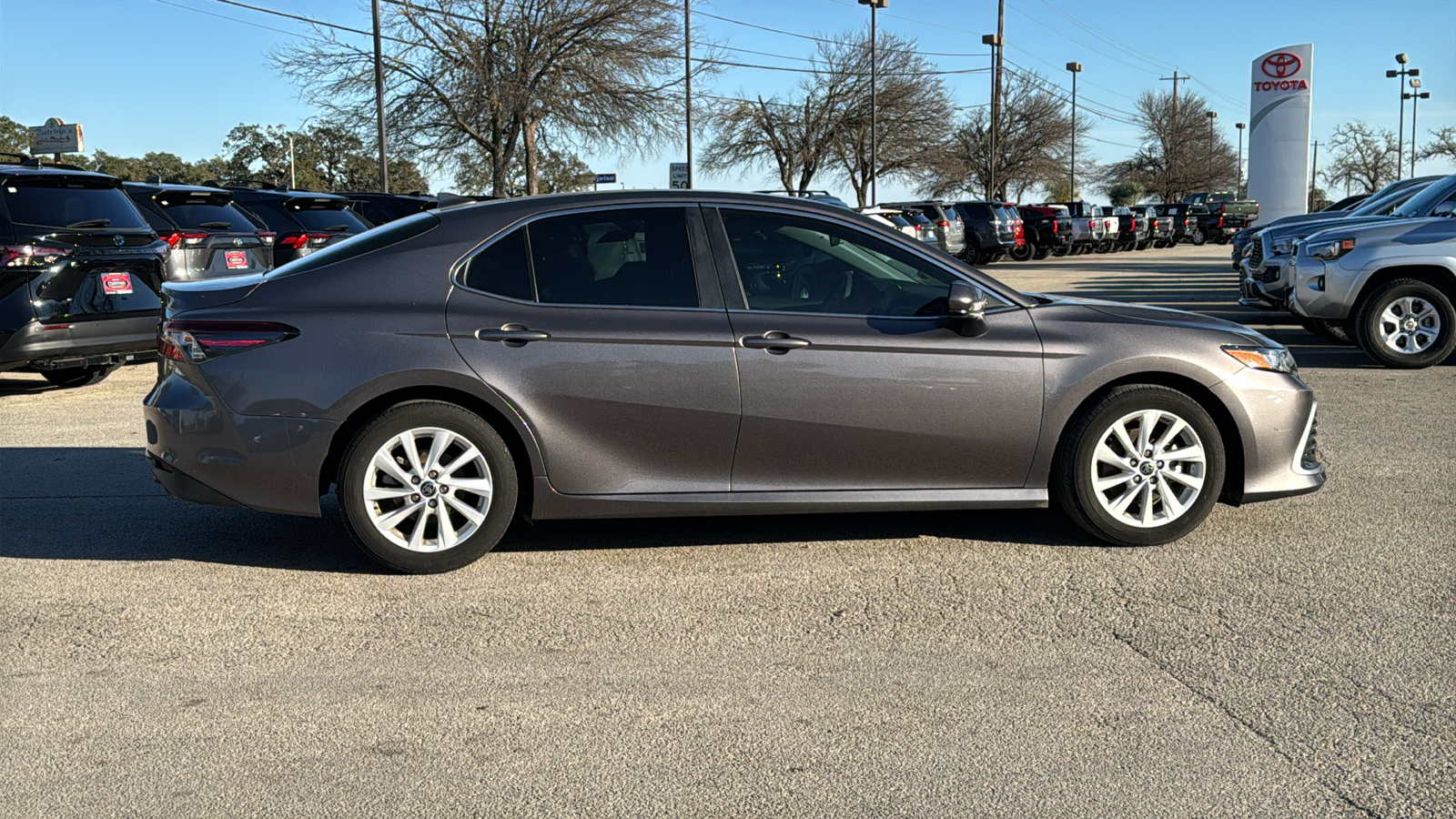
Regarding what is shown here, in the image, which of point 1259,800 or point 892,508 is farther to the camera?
point 892,508

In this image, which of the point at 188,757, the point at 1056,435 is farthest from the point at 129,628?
the point at 1056,435

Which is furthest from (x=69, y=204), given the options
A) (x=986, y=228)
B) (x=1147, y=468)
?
(x=986, y=228)

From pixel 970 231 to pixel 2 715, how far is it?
34.4 metres

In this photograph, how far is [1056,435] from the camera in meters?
5.48

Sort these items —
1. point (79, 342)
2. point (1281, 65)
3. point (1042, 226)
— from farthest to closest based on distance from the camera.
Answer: point (1042, 226)
point (1281, 65)
point (79, 342)

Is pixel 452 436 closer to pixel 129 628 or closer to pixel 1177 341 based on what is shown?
pixel 129 628

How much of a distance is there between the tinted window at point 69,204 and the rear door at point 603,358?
6.04 m

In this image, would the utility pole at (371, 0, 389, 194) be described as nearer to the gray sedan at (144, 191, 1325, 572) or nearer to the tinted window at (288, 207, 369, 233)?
the tinted window at (288, 207, 369, 233)

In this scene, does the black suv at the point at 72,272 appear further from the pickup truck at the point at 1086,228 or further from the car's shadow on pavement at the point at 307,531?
the pickup truck at the point at 1086,228

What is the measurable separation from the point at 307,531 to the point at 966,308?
3203mm

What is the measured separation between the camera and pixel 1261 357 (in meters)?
5.68

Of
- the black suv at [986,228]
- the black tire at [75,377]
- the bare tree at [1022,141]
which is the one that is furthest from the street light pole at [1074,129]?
the black tire at [75,377]

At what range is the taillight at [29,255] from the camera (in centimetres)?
939

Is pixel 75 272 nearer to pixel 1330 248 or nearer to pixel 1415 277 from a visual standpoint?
pixel 1330 248
